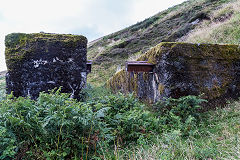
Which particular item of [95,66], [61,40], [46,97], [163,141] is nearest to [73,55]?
[61,40]

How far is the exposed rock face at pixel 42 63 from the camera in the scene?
3.96 metres

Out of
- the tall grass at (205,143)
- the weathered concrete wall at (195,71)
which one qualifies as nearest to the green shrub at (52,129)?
the tall grass at (205,143)

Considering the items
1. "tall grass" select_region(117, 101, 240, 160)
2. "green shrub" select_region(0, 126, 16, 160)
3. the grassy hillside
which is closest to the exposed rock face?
"green shrub" select_region(0, 126, 16, 160)

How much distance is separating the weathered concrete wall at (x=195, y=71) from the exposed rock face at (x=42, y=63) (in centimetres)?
213

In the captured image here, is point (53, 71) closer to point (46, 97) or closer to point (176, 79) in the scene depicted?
point (46, 97)

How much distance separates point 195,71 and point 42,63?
3.93 metres

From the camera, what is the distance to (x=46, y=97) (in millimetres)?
2494

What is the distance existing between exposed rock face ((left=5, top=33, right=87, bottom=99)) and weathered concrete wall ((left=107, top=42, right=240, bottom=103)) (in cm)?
213

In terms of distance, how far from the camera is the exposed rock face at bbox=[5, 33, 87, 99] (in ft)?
13.0

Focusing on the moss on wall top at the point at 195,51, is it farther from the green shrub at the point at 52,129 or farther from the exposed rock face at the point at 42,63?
the green shrub at the point at 52,129

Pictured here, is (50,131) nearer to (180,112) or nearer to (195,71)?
(180,112)

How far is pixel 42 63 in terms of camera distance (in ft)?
13.3

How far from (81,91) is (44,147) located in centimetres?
242

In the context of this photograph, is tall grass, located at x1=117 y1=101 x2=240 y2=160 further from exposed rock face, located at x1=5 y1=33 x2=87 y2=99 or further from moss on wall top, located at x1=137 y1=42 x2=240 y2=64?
exposed rock face, located at x1=5 y1=33 x2=87 y2=99
